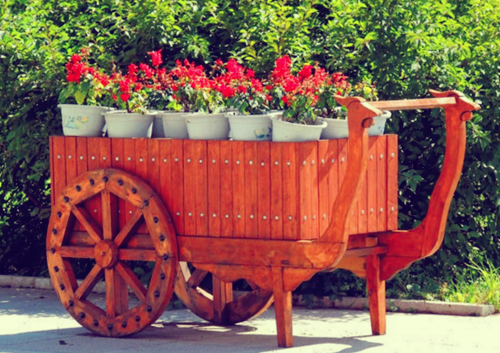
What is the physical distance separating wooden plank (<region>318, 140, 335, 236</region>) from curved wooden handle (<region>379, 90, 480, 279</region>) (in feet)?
2.28

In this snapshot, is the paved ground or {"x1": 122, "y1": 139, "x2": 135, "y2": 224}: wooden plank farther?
{"x1": 122, "y1": 139, "x2": 135, "y2": 224}: wooden plank

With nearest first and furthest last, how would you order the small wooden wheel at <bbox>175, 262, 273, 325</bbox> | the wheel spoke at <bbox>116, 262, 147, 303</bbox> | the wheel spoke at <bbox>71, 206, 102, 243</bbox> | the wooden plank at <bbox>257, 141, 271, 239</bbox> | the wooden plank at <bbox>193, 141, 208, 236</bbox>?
the wooden plank at <bbox>257, 141, 271, 239</bbox> < the wooden plank at <bbox>193, 141, 208, 236</bbox> < the wheel spoke at <bbox>116, 262, 147, 303</bbox> < the wheel spoke at <bbox>71, 206, 102, 243</bbox> < the small wooden wheel at <bbox>175, 262, 273, 325</bbox>

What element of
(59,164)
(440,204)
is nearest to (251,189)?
(440,204)

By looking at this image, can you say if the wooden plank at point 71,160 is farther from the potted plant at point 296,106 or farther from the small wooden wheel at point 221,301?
the potted plant at point 296,106

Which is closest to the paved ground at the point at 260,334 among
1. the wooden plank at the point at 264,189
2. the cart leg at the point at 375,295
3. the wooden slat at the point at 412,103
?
the cart leg at the point at 375,295

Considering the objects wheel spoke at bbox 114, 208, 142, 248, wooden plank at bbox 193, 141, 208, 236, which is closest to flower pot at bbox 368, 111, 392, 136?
wooden plank at bbox 193, 141, 208, 236

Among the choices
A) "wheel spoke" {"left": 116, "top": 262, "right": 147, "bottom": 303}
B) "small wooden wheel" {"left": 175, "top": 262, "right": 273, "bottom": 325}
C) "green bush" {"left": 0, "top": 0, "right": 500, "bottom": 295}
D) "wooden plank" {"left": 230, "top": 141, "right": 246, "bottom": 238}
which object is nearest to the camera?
"wooden plank" {"left": 230, "top": 141, "right": 246, "bottom": 238}

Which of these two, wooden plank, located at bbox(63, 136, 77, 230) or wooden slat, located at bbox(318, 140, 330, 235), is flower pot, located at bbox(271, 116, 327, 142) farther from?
wooden plank, located at bbox(63, 136, 77, 230)

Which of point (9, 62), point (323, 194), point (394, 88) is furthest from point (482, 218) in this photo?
point (9, 62)

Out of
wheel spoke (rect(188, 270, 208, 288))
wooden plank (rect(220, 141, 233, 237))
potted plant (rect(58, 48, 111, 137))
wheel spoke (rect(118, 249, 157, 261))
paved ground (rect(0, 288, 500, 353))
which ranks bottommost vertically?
paved ground (rect(0, 288, 500, 353))

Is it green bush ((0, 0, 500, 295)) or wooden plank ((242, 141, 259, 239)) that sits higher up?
green bush ((0, 0, 500, 295))

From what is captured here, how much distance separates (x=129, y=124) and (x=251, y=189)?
104 centimetres

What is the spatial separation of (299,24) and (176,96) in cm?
185

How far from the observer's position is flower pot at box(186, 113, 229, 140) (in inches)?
293
